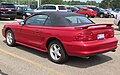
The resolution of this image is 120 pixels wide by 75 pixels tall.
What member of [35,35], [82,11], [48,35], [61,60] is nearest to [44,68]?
[61,60]

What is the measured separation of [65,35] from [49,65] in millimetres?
961

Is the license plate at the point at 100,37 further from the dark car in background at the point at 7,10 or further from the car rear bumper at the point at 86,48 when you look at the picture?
the dark car in background at the point at 7,10

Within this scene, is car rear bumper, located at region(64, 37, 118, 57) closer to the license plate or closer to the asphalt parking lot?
the license plate

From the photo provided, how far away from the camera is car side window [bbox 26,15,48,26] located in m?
7.41

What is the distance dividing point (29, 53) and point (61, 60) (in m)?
1.74

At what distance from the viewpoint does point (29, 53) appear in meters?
8.01

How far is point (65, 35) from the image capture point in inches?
253

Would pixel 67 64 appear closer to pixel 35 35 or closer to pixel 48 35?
pixel 48 35

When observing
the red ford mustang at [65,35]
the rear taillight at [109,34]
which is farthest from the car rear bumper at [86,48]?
the rear taillight at [109,34]

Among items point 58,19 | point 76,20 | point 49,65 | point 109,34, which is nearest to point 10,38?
point 58,19

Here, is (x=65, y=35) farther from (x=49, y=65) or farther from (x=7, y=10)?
(x=7, y=10)

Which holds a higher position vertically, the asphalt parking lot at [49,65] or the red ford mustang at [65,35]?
the red ford mustang at [65,35]

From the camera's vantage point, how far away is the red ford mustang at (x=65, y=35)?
20.4 feet

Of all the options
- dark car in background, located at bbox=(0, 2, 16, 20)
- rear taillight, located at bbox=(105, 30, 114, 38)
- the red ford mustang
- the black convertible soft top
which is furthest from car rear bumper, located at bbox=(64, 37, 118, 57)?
dark car in background, located at bbox=(0, 2, 16, 20)
